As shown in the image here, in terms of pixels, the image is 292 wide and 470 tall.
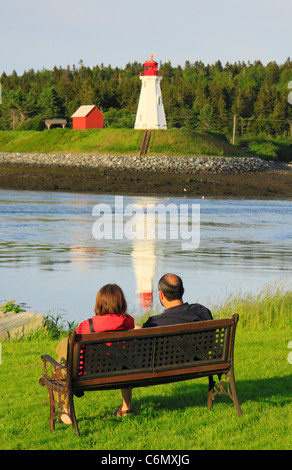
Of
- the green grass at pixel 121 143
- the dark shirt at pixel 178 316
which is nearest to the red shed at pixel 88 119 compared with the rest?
the green grass at pixel 121 143

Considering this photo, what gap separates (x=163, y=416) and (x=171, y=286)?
114 cm

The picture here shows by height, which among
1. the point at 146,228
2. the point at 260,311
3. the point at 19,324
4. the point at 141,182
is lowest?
the point at 141,182

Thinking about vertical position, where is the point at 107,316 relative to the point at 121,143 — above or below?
above

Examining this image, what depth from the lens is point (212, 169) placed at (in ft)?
230

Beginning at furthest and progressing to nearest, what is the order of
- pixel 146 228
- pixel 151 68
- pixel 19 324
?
pixel 151 68 < pixel 146 228 < pixel 19 324

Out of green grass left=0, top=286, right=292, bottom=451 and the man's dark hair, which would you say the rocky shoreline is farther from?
the man's dark hair

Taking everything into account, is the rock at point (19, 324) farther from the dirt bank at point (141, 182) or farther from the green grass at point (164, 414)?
the dirt bank at point (141, 182)

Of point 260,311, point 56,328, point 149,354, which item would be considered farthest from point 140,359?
point 260,311

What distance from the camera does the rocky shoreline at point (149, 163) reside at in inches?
2726

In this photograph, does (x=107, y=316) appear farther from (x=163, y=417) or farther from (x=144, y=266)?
(x=144, y=266)

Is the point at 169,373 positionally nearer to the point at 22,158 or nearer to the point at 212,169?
the point at 212,169

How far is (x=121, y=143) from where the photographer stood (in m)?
76.5
